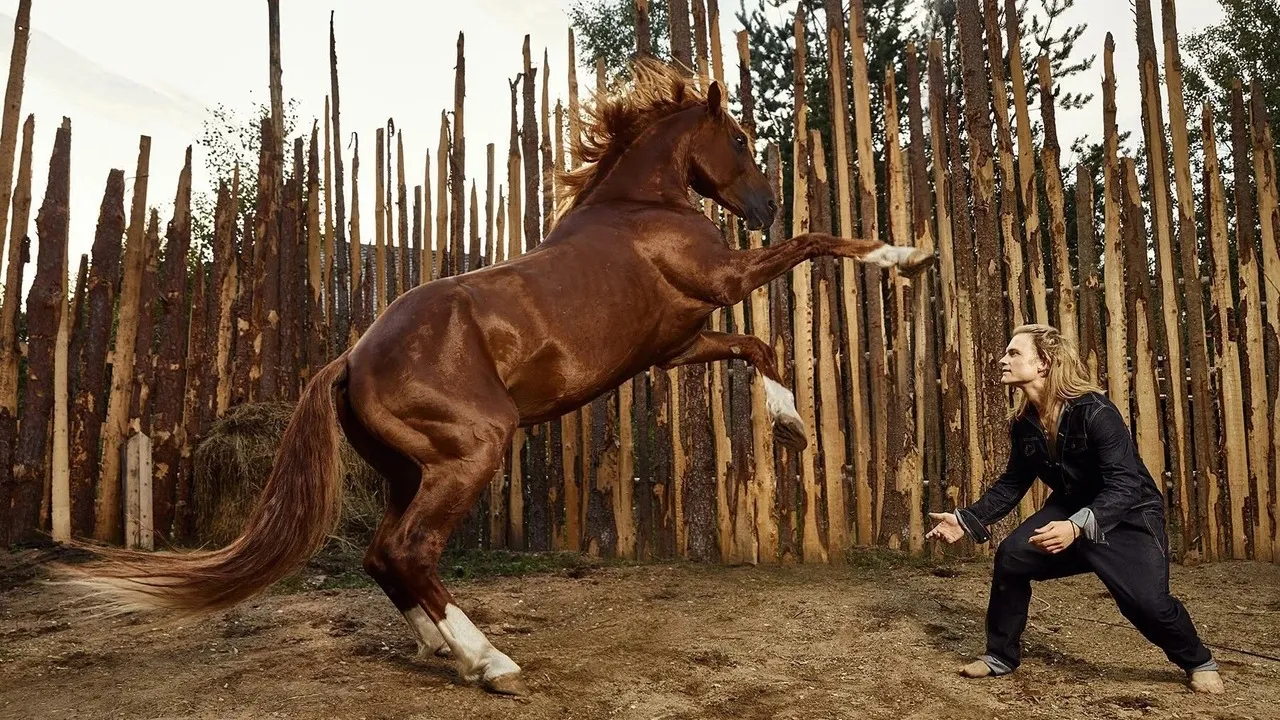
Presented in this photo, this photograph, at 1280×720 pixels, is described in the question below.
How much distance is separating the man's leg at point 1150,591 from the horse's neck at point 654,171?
2.02 metres

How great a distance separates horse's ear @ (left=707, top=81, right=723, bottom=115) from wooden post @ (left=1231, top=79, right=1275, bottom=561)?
→ 3068 mm

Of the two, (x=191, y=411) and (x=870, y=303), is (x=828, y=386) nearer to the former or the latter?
(x=870, y=303)

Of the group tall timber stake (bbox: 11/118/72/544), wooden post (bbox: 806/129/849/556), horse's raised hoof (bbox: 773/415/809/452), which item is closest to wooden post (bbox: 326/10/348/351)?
tall timber stake (bbox: 11/118/72/544)

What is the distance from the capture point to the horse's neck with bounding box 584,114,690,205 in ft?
13.1

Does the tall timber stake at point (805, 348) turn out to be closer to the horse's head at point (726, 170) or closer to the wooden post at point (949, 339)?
the wooden post at point (949, 339)

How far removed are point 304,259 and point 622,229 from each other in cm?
413

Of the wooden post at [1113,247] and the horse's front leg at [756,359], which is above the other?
the wooden post at [1113,247]

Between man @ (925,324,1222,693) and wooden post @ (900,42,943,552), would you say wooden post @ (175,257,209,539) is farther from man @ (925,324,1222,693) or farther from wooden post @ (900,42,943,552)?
man @ (925,324,1222,693)

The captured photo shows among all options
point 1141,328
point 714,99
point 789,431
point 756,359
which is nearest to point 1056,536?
point 789,431

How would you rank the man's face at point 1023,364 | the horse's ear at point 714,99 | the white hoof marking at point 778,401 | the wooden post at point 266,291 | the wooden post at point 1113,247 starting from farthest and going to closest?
the wooden post at point 266,291
the wooden post at point 1113,247
the horse's ear at point 714,99
the white hoof marking at point 778,401
the man's face at point 1023,364

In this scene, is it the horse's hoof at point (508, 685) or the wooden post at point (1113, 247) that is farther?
the wooden post at point (1113, 247)

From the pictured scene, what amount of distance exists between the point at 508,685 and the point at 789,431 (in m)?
1.48

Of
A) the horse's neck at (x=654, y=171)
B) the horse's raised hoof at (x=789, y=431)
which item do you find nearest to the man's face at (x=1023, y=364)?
the horse's raised hoof at (x=789, y=431)

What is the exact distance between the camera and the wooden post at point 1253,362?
202 inches
